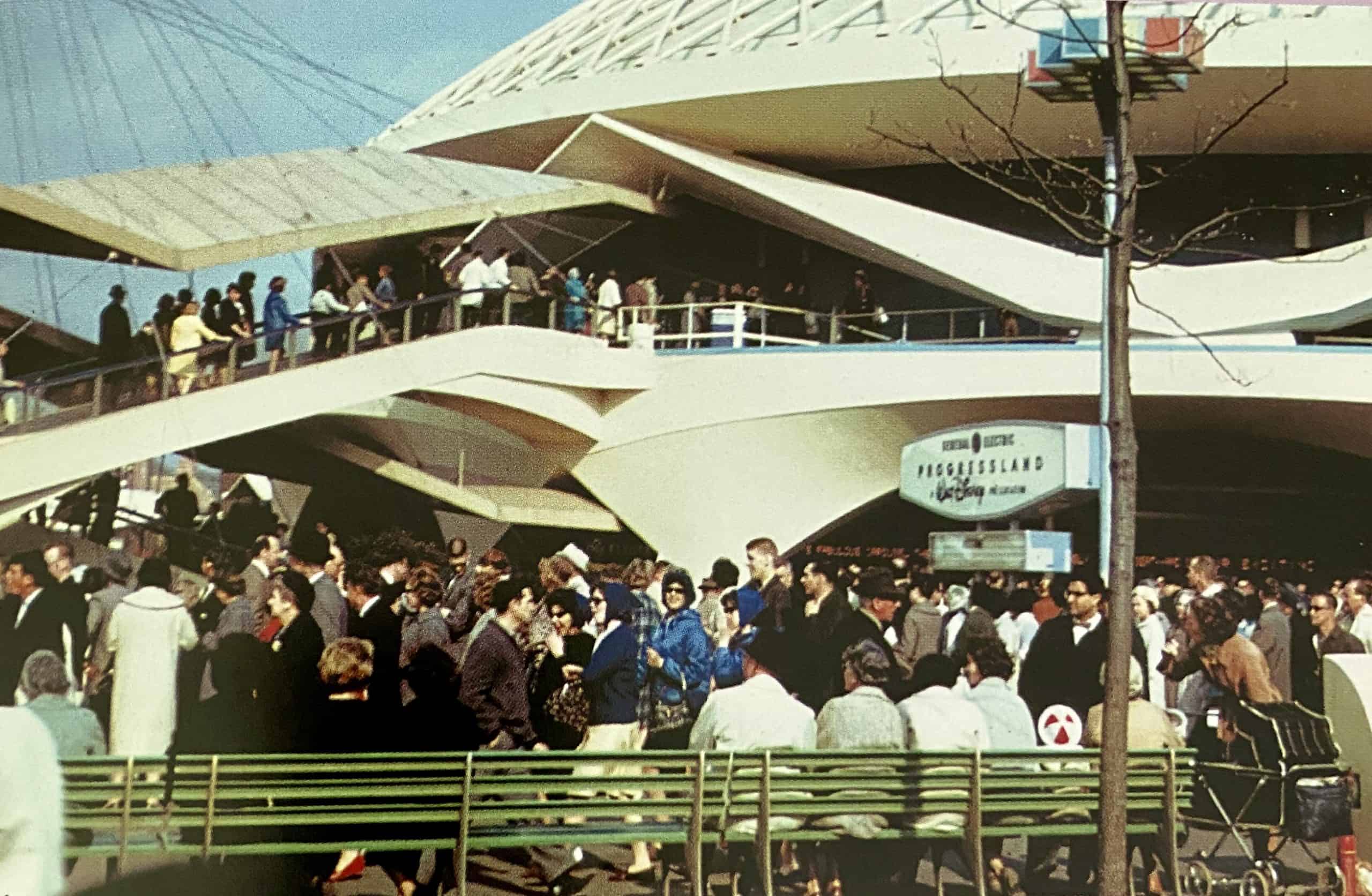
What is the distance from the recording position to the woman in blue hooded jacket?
8.05 metres

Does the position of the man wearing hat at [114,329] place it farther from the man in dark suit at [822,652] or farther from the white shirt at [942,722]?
the white shirt at [942,722]

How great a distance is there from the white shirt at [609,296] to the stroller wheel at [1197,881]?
6748 millimetres

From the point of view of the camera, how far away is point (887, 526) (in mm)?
11422

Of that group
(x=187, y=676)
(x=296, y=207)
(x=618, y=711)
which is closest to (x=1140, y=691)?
(x=618, y=711)

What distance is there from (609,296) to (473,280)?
1669mm

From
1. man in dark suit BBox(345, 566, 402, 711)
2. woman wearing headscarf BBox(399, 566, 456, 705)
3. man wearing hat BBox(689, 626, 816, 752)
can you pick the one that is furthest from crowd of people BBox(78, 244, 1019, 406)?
man wearing hat BBox(689, 626, 816, 752)

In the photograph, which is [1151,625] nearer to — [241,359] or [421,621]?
[421,621]

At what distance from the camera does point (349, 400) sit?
11844 millimetres

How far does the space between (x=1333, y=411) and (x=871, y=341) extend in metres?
3.20

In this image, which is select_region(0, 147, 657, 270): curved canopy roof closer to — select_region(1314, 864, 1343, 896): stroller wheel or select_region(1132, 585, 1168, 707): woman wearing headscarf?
select_region(1132, 585, 1168, 707): woman wearing headscarf

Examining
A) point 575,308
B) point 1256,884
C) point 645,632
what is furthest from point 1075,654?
point 575,308

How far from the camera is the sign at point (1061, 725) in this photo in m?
8.38

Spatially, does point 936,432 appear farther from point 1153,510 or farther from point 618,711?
point 618,711

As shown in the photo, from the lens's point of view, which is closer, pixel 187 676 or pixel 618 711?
pixel 187 676
